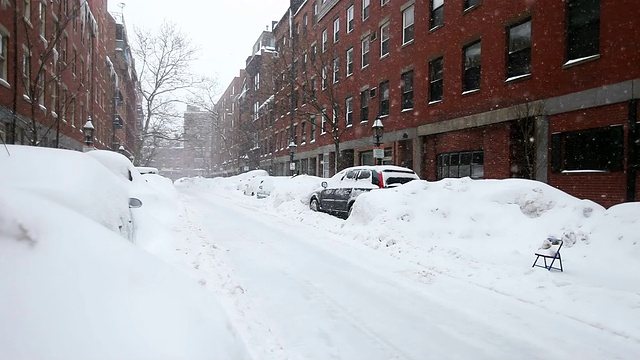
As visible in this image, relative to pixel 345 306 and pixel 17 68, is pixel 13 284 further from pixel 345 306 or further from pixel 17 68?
pixel 17 68

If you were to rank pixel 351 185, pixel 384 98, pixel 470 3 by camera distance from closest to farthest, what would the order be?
pixel 351 185 < pixel 470 3 < pixel 384 98

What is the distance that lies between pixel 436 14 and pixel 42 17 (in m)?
17.8

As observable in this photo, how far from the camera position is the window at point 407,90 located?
827 inches

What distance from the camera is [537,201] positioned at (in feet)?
28.0

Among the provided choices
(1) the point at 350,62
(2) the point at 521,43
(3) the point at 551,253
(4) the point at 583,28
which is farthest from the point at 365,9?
(3) the point at 551,253

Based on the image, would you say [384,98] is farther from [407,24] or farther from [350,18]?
[350,18]

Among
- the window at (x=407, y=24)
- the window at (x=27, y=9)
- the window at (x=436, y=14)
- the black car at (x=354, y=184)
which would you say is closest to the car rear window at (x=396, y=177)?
the black car at (x=354, y=184)

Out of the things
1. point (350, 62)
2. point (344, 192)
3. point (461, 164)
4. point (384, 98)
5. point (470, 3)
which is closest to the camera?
point (344, 192)

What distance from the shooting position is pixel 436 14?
19.3 m

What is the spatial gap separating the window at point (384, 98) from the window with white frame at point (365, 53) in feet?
9.01

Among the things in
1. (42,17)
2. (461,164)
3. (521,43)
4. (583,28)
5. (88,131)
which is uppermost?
(42,17)

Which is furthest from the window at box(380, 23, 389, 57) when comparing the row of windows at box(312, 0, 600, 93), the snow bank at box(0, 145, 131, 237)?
the snow bank at box(0, 145, 131, 237)

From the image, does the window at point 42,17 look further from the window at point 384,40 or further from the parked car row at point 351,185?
the window at point 384,40

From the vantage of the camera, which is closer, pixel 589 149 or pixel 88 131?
pixel 589 149
